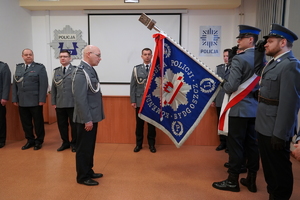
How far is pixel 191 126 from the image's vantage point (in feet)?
8.34

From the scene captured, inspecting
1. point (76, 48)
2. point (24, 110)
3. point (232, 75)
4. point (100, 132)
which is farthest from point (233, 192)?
point (76, 48)

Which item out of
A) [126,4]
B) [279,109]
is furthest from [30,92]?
[279,109]

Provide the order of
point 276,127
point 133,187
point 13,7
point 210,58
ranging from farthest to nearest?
point 210,58, point 13,7, point 133,187, point 276,127

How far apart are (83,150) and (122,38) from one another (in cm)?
373

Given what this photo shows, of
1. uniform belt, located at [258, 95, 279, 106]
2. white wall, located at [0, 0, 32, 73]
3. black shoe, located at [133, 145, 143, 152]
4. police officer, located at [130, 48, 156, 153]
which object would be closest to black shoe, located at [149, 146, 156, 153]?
police officer, located at [130, 48, 156, 153]

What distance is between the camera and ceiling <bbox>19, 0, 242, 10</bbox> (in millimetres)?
4953

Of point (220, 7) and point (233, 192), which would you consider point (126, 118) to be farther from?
point (220, 7)

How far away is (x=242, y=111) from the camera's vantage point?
2262mm

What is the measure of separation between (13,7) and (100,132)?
3.39m

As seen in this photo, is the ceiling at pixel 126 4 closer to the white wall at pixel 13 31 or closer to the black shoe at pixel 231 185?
the white wall at pixel 13 31

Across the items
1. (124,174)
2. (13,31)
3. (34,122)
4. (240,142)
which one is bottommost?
(124,174)

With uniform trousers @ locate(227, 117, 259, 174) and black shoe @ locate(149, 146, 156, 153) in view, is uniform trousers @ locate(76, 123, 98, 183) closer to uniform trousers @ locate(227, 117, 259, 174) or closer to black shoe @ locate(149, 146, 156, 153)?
black shoe @ locate(149, 146, 156, 153)

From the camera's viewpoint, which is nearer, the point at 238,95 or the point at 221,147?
the point at 238,95

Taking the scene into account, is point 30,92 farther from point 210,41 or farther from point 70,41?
point 210,41
